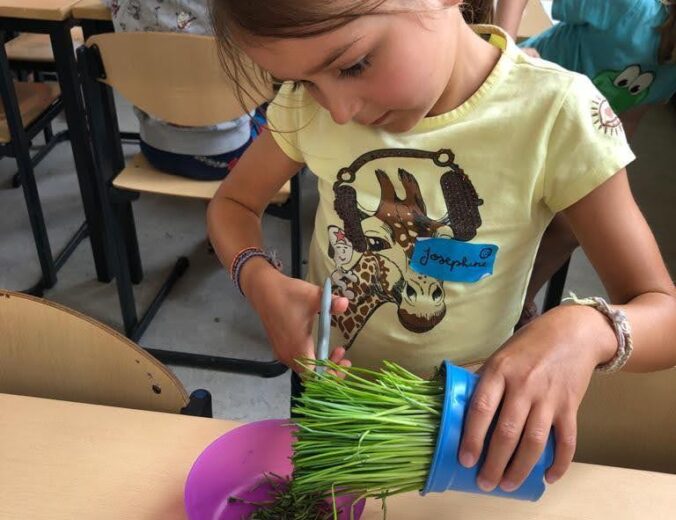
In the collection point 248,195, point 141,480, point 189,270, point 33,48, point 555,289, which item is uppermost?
point 248,195

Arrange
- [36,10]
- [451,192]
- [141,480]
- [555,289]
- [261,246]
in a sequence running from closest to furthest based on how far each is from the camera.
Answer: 1. [141,480]
2. [451,192]
3. [261,246]
4. [36,10]
5. [555,289]

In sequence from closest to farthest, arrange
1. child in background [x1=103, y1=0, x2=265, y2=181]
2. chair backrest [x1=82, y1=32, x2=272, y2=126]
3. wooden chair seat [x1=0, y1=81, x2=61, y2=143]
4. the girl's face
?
1. the girl's face
2. chair backrest [x1=82, y1=32, x2=272, y2=126]
3. child in background [x1=103, y1=0, x2=265, y2=181]
4. wooden chair seat [x1=0, y1=81, x2=61, y2=143]

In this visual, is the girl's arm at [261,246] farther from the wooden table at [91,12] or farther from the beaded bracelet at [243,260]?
the wooden table at [91,12]

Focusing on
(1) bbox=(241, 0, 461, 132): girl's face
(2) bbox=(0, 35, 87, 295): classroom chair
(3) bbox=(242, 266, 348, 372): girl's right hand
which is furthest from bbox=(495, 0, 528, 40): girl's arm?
(2) bbox=(0, 35, 87, 295): classroom chair

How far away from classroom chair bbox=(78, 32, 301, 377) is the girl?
1.82 ft

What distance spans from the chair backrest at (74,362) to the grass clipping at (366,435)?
1.02ft

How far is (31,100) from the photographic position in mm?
2156

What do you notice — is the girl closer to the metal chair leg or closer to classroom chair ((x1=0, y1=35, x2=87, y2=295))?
the metal chair leg

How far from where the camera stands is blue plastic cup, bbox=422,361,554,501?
0.52m

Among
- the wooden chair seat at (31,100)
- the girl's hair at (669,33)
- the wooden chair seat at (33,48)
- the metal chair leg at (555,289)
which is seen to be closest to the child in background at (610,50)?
the girl's hair at (669,33)

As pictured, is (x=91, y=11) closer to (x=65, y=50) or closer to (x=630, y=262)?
(x=65, y=50)

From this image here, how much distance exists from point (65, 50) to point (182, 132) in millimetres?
386

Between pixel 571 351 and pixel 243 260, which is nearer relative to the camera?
pixel 571 351

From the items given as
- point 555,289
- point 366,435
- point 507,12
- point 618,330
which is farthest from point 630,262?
point 555,289
